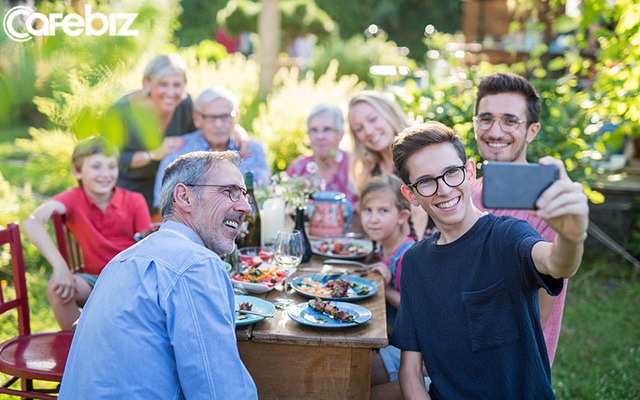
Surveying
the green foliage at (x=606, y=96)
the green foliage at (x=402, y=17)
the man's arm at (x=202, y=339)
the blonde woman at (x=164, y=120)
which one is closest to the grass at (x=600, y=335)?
the green foliage at (x=606, y=96)

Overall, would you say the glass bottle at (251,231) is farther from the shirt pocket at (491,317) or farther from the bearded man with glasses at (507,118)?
the shirt pocket at (491,317)

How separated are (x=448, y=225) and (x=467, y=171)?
0.22 metres

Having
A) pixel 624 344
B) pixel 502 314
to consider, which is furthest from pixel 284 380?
pixel 624 344

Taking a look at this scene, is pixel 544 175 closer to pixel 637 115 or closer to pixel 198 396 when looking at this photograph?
pixel 198 396

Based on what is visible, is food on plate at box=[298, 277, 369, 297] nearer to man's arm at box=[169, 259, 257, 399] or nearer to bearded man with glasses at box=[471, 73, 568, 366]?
bearded man with glasses at box=[471, 73, 568, 366]

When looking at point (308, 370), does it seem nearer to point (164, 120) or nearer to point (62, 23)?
point (62, 23)

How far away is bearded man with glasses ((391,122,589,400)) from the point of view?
190 centimetres

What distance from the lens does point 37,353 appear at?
263 cm

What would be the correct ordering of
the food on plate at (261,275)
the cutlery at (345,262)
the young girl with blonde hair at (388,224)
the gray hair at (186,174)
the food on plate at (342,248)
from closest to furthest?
the gray hair at (186,174)
the food on plate at (261,275)
the young girl with blonde hair at (388,224)
the cutlery at (345,262)
the food on plate at (342,248)

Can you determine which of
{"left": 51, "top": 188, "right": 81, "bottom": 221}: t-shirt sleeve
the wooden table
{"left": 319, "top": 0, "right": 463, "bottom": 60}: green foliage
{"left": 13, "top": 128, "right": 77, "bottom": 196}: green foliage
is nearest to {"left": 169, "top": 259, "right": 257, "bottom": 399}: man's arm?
the wooden table

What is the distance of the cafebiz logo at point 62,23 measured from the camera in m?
0.86

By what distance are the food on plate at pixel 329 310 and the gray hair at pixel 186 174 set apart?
0.71 m

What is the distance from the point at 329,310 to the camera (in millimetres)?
2268

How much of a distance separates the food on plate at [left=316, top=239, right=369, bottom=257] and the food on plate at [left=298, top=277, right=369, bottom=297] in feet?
1.84
